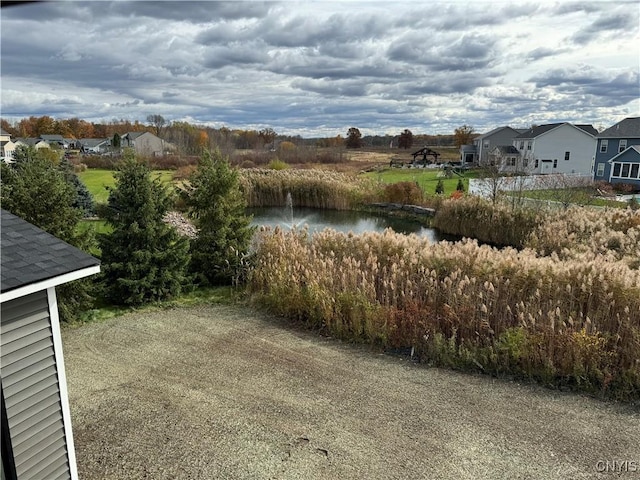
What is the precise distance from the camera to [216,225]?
764 cm

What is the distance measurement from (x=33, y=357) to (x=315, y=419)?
2139 mm

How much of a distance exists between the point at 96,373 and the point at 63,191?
8.20 ft

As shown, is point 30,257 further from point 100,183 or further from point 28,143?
point 100,183

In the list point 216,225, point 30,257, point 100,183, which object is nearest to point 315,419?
point 30,257

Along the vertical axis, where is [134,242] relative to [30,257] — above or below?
below

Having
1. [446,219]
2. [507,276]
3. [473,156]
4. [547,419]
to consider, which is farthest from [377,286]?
[473,156]

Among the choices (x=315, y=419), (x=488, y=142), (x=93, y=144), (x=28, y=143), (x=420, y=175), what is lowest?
(x=315, y=419)

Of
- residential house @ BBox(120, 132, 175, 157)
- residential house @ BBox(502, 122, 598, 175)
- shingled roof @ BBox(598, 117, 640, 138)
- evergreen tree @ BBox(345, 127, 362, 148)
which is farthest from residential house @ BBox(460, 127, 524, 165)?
residential house @ BBox(120, 132, 175, 157)

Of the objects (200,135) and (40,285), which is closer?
(40,285)

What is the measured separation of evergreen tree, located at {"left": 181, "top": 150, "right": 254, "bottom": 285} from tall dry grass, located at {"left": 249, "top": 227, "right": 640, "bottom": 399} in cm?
102

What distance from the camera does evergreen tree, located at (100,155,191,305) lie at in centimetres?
649

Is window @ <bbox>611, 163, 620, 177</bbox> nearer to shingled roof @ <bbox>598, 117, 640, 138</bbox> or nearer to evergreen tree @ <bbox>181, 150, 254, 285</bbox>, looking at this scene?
shingled roof @ <bbox>598, 117, 640, 138</bbox>

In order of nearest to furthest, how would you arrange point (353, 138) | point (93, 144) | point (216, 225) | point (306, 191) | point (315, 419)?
point (315, 419)
point (216, 225)
point (306, 191)
point (93, 144)
point (353, 138)

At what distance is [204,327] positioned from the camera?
5.81 metres
